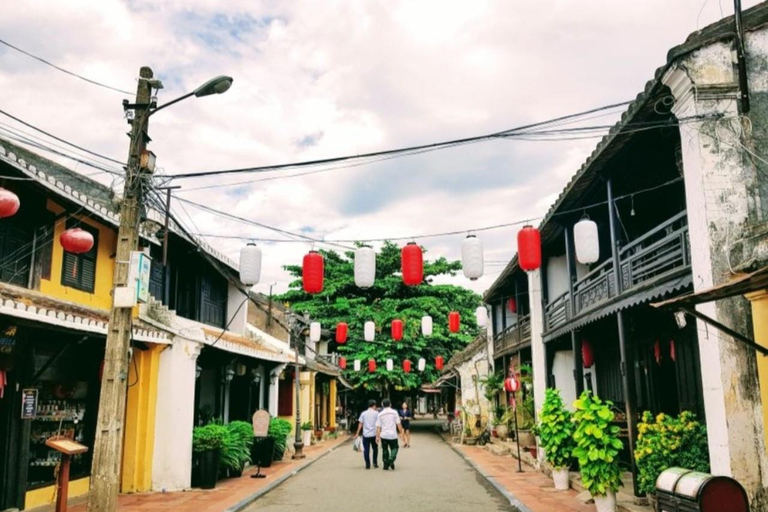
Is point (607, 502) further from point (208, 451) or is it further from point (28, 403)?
point (28, 403)

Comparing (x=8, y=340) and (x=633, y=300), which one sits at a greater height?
(x=633, y=300)

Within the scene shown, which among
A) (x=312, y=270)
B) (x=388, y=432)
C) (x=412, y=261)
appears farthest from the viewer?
(x=388, y=432)

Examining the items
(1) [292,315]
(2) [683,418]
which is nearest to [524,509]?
(2) [683,418]

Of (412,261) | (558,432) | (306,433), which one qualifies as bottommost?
(306,433)

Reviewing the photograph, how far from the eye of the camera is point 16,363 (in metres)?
10.2

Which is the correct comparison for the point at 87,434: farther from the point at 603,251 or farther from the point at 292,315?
the point at 292,315

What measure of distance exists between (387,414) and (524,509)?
6.42 meters

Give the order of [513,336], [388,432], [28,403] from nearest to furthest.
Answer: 1. [28,403]
2. [388,432]
3. [513,336]

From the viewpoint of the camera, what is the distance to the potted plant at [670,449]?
9016mm

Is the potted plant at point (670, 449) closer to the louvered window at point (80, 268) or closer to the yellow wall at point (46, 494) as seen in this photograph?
the yellow wall at point (46, 494)

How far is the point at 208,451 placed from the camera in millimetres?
13523

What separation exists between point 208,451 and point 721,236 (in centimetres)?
1031

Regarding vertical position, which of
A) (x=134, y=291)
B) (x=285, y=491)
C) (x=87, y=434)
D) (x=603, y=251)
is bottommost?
(x=285, y=491)

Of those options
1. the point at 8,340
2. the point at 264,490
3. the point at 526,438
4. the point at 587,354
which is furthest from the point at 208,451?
the point at 526,438
